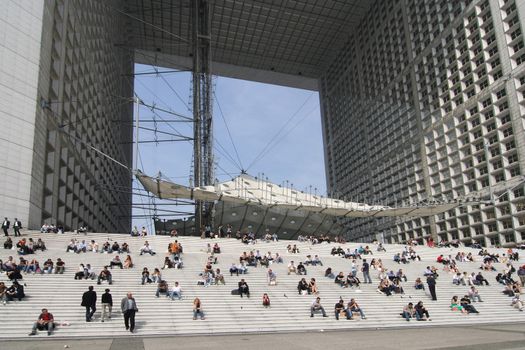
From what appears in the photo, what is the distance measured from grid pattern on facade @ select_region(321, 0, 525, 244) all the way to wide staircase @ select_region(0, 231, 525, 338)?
30.5 metres

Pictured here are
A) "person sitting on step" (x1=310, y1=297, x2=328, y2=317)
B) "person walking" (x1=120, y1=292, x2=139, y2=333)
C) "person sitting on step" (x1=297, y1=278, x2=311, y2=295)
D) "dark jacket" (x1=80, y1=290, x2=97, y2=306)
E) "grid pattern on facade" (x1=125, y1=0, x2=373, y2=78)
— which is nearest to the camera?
"person walking" (x1=120, y1=292, x2=139, y2=333)

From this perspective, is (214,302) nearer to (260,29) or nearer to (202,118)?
(202,118)

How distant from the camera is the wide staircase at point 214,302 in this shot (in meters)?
18.0

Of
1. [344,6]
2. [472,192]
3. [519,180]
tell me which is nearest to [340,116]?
[344,6]

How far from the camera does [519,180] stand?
2084 inches

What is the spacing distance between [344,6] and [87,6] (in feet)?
149

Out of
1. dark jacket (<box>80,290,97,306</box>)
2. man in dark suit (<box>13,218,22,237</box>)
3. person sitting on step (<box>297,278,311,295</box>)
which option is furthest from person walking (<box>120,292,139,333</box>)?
man in dark suit (<box>13,218,22,237</box>)

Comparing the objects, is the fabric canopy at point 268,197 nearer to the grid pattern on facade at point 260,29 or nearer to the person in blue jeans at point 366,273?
the person in blue jeans at point 366,273

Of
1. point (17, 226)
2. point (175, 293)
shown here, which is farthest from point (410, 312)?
point (17, 226)

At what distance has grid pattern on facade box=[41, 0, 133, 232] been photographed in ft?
138

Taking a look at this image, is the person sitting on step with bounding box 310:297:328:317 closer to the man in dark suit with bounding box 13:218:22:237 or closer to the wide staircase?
the wide staircase

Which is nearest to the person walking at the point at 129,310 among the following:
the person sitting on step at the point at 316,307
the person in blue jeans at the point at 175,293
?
the person in blue jeans at the point at 175,293

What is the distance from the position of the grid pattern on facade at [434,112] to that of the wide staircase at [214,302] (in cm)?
3051

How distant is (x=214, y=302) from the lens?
71.1ft
